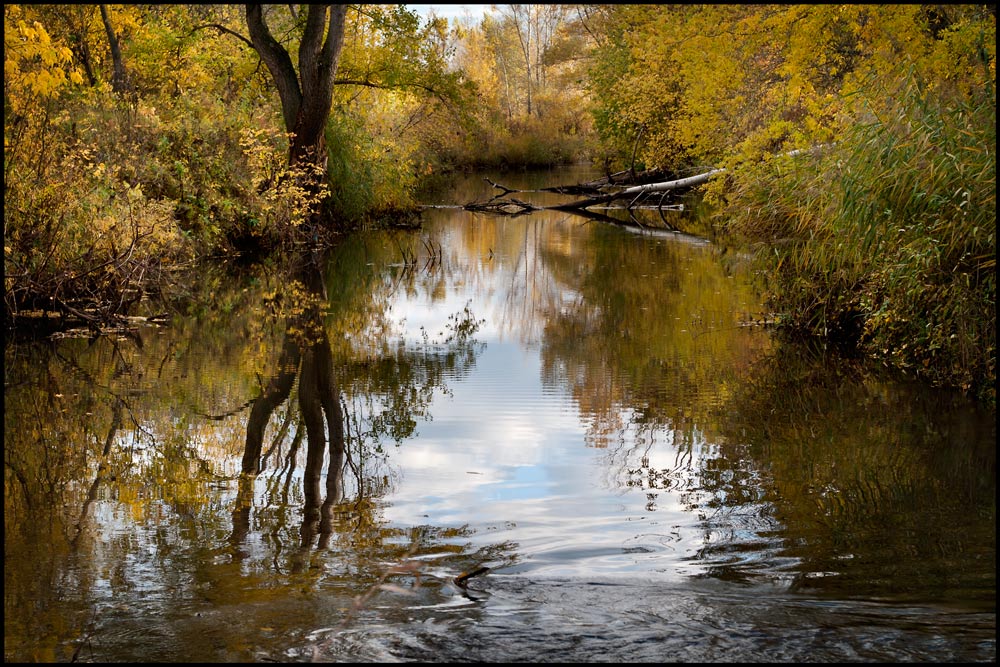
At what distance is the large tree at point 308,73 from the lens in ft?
61.8

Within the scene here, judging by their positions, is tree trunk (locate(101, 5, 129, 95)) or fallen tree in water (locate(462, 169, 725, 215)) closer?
tree trunk (locate(101, 5, 129, 95))

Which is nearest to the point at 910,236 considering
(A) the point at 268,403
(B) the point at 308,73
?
(A) the point at 268,403

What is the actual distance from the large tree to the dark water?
8490mm

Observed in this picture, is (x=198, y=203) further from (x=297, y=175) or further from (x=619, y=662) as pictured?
(x=619, y=662)

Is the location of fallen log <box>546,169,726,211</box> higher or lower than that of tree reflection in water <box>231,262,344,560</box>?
higher

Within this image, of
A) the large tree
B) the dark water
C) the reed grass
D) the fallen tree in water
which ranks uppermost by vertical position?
the large tree

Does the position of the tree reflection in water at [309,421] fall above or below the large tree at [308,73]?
below

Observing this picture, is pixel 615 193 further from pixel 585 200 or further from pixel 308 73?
pixel 308 73

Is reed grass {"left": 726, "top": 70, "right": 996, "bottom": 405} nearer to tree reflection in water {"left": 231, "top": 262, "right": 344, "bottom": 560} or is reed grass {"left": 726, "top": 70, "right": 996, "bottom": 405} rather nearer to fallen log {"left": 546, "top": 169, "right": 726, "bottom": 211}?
tree reflection in water {"left": 231, "top": 262, "right": 344, "bottom": 560}

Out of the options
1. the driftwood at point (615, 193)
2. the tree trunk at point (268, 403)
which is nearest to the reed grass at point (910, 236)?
the tree trunk at point (268, 403)

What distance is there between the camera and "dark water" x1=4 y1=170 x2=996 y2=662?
3.75 metres

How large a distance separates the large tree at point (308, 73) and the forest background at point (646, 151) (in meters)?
0.52

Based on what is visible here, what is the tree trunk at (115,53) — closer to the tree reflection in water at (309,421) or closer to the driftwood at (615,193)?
the driftwood at (615,193)

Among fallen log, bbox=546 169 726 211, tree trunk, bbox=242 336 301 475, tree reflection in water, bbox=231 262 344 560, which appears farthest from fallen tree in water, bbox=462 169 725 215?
tree trunk, bbox=242 336 301 475
